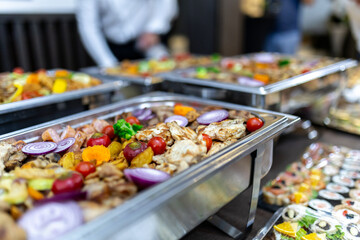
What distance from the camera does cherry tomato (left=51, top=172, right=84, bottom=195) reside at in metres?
0.69

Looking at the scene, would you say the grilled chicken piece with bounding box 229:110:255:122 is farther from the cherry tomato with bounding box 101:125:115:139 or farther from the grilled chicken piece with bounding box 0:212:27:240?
the grilled chicken piece with bounding box 0:212:27:240

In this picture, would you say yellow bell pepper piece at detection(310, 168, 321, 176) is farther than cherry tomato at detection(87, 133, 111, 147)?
Yes

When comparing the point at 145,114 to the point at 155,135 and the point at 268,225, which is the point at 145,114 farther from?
the point at 268,225

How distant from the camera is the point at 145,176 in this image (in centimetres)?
72

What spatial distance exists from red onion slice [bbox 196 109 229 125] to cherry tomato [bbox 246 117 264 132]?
0.13 metres

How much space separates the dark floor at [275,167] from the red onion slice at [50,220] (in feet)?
1.50

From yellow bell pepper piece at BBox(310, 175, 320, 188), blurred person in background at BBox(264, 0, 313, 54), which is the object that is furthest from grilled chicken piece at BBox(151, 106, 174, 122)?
blurred person in background at BBox(264, 0, 313, 54)

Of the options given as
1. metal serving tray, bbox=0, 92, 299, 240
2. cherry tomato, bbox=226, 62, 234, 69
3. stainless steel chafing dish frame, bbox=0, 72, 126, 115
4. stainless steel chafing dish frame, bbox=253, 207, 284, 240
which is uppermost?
cherry tomato, bbox=226, 62, 234, 69

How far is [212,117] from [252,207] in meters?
0.36

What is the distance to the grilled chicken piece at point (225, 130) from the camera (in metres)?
0.99

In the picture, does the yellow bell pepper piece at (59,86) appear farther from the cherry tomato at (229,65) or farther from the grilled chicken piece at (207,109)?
the cherry tomato at (229,65)

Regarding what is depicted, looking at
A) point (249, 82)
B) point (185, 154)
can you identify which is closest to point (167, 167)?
point (185, 154)

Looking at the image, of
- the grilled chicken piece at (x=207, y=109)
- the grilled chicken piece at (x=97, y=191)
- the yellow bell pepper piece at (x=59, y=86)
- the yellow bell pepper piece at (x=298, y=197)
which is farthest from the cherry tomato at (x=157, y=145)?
the yellow bell pepper piece at (x=59, y=86)

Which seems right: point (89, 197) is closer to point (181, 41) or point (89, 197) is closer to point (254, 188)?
point (254, 188)
